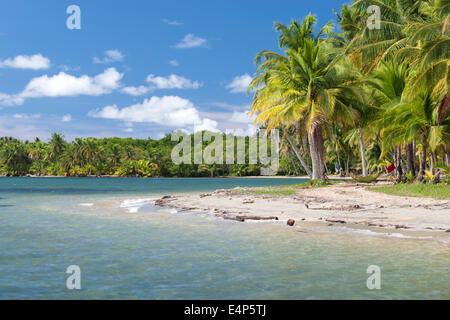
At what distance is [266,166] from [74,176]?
55.2 meters

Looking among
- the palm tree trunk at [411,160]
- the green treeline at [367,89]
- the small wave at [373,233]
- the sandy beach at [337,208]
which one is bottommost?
the small wave at [373,233]

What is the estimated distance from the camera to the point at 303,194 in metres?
21.8

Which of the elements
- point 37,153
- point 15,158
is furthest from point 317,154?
point 15,158

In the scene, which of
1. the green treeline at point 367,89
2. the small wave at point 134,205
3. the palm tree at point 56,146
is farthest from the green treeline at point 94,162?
the small wave at point 134,205

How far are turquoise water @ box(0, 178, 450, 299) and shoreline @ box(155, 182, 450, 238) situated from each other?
45.8 inches

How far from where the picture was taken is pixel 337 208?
1588cm

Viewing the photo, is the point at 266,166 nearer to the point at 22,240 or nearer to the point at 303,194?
the point at 303,194

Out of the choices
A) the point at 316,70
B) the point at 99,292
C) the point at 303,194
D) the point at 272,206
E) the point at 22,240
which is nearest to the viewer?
the point at 99,292

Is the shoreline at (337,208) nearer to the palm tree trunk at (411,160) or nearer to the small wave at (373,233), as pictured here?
the small wave at (373,233)

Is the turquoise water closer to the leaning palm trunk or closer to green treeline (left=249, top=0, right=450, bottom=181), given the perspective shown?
green treeline (left=249, top=0, right=450, bottom=181)

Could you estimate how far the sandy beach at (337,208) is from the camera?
12.6m

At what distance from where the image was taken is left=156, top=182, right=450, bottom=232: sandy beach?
12.6 m

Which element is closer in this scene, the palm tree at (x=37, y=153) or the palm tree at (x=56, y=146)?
the palm tree at (x=56, y=146)
